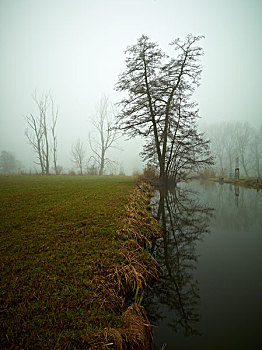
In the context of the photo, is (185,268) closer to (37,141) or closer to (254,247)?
(254,247)

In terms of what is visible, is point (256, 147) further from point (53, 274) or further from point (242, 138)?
point (53, 274)

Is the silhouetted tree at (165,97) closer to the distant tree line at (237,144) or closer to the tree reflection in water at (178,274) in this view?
the tree reflection in water at (178,274)

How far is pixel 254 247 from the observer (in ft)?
10.1

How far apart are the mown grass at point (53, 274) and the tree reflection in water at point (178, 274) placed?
65cm

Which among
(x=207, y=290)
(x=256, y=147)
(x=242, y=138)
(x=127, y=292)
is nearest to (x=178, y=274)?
(x=207, y=290)

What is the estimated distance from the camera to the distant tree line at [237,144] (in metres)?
32.7

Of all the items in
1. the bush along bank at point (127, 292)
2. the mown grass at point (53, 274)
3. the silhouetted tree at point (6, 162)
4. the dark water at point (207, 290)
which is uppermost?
the silhouetted tree at point (6, 162)

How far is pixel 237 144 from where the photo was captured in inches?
1363

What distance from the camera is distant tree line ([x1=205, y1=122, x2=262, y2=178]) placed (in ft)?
107

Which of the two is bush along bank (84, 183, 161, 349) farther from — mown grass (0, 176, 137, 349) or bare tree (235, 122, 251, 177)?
bare tree (235, 122, 251, 177)

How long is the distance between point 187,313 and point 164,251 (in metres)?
1.17

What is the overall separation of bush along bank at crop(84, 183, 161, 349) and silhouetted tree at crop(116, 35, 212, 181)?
7921mm

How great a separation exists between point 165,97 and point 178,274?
1064cm

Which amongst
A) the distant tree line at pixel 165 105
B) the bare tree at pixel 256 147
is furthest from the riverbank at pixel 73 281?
the bare tree at pixel 256 147
